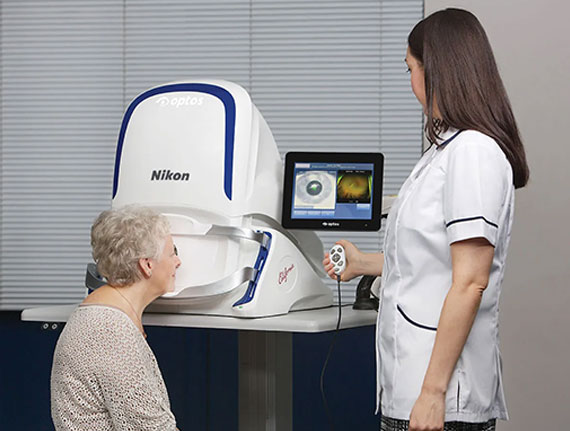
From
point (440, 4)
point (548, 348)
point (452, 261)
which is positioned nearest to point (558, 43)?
point (440, 4)

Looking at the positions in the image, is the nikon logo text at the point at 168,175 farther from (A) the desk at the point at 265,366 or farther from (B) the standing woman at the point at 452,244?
(B) the standing woman at the point at 452,244

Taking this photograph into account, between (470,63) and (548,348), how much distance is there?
1791mm

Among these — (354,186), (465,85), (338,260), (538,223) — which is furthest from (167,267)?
(538,223)

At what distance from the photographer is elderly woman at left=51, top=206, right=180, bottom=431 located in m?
1.67

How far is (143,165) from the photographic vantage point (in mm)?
2014

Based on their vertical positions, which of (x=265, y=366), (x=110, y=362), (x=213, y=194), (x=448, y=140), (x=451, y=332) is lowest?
(x=265, y=366)

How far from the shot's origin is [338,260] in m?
1.90

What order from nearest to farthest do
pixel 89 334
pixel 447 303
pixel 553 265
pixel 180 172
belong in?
pixel 447 303 < pixel 89 334 < pixel 180 172 < pixel 553 265

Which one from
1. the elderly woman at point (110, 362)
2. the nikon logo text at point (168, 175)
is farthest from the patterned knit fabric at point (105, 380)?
the nikon logo text at point (168, 175)

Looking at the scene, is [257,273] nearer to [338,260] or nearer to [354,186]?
[338,260]

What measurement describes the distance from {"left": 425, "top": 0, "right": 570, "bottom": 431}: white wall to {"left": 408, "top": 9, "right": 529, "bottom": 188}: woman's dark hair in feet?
5.03

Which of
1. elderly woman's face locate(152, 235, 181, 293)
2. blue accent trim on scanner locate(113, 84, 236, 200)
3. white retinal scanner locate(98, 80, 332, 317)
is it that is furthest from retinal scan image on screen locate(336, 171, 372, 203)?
elderly woman's face locate(152, 235, 181, 293)

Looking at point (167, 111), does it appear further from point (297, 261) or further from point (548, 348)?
point (548, 348)

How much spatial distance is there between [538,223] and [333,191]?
1149 mm
